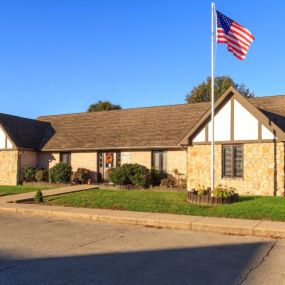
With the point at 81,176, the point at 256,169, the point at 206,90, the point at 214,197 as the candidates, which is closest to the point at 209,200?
the point at 214,197

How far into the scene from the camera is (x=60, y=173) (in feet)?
88.8

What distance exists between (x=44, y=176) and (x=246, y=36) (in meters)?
17.4

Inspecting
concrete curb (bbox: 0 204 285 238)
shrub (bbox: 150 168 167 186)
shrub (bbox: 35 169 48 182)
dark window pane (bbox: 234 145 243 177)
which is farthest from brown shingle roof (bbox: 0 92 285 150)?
concrete curb (bbox: 0 204 285 238)

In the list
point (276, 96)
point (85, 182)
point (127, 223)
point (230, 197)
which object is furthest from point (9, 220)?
point (276, 96)

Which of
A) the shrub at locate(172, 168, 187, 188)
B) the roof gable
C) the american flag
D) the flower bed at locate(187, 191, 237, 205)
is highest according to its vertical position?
the american flag

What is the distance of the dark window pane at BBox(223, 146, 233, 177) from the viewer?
2082 cm

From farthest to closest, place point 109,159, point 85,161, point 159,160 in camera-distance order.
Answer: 1. point 85,161
2. point 109,159
3. point 159,160

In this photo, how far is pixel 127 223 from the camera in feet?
42.1

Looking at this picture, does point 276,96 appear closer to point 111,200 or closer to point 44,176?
point 111,200

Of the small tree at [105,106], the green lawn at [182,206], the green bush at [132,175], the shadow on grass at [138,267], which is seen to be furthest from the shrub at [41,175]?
the small tree at [105,106]

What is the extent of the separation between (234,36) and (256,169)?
6.87m

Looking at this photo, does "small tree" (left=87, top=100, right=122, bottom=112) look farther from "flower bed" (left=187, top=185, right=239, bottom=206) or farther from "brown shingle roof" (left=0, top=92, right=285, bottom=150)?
"flower bed" (left=187, top=185, right=239, bottom=206)

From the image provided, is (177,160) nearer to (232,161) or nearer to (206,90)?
(232,161)

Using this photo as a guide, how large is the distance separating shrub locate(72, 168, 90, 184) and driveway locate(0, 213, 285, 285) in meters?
15.7
